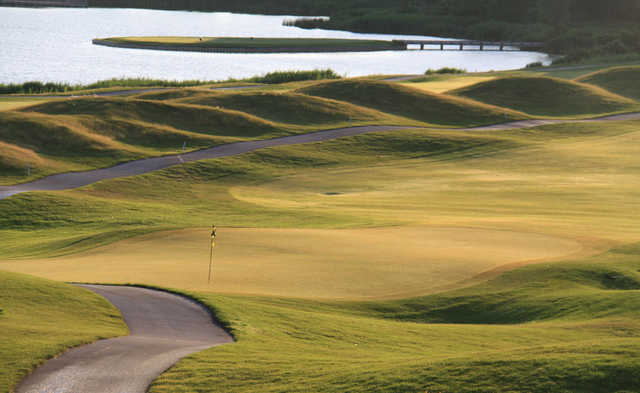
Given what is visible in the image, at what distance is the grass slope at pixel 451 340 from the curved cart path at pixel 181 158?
90.9 feet

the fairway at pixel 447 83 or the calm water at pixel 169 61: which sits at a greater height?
the calm water at pixel 169 61

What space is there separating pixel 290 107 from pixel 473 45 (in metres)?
126

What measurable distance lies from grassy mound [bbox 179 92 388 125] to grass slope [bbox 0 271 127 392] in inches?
1881

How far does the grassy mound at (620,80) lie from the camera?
91125 mm

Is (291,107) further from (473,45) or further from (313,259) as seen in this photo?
(473,45)

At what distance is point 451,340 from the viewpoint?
18.6 metres

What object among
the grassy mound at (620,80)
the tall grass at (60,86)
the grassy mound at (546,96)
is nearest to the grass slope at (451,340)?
the grassy mound at (546,96)

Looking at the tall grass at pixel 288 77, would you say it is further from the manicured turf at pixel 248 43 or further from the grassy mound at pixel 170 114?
the manicured turf at pixel 248 43

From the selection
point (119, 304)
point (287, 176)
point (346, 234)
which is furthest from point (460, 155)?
point (119, 304)

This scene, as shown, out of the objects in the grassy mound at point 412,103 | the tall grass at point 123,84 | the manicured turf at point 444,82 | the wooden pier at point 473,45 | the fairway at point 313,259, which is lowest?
the fairway at point 313,259

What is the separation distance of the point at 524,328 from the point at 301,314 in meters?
5.89

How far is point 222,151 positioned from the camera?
55.7 meters

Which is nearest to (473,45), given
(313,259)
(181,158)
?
(181,158)

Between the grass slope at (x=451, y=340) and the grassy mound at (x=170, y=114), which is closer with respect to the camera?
the grass slope at (x=451, y=340)
